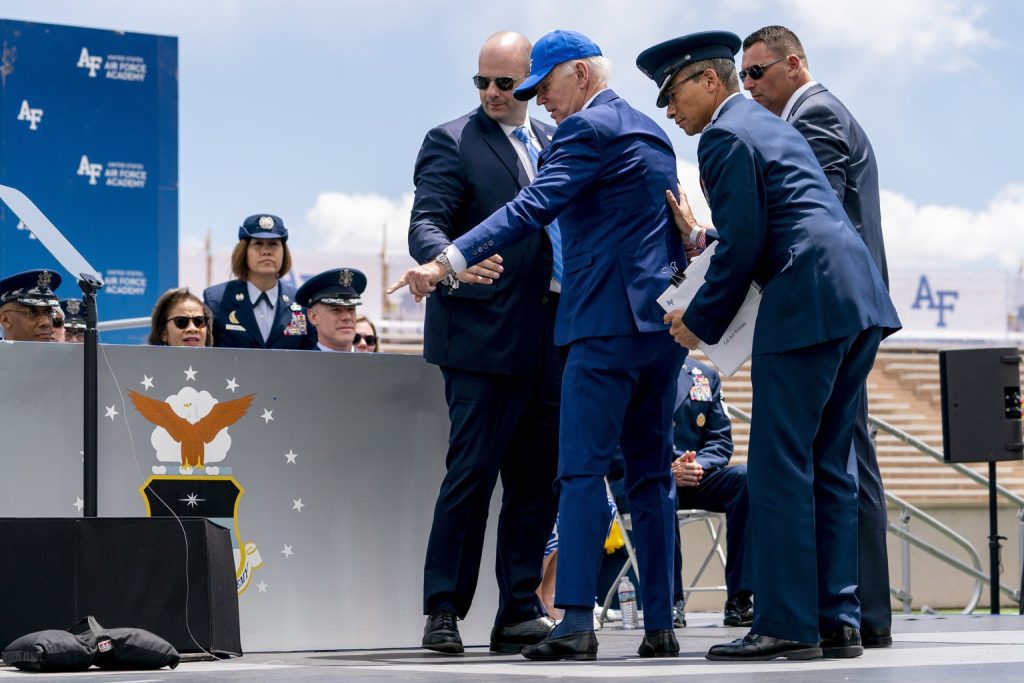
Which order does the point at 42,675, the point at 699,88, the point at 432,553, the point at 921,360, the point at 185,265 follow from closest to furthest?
the point at 42,675 < the point at 699,88 < the point at 432,553 < the point at 185,265 < the point at 921,360

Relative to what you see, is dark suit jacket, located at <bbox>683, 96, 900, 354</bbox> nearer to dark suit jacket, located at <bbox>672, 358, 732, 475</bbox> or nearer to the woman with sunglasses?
dark suit jacket, located at <bbox>672, 358, 732, 475</bbox>

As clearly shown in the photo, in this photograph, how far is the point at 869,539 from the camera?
4609mm

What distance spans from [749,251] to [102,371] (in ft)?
7.21

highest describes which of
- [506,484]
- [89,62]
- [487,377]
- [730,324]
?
[89,62]

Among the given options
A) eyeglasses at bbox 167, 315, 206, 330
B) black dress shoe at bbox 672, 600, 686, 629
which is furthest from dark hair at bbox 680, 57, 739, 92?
black dress shoe at bbox 672, 600, 686, 629

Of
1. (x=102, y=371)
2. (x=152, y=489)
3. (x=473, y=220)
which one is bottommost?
(x=152, y=489)

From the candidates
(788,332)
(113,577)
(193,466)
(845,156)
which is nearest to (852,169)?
(845,156)

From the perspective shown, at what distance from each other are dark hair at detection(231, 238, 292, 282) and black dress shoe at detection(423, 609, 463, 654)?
101 inches

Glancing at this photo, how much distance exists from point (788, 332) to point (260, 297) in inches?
132

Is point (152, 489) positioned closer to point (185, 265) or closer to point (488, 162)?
point (488, 162)

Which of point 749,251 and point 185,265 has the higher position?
point 185,265

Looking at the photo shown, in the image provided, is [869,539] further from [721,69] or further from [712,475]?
[712,475]

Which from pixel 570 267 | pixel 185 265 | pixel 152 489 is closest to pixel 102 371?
pixel 152 489

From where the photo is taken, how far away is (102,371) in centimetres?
494
